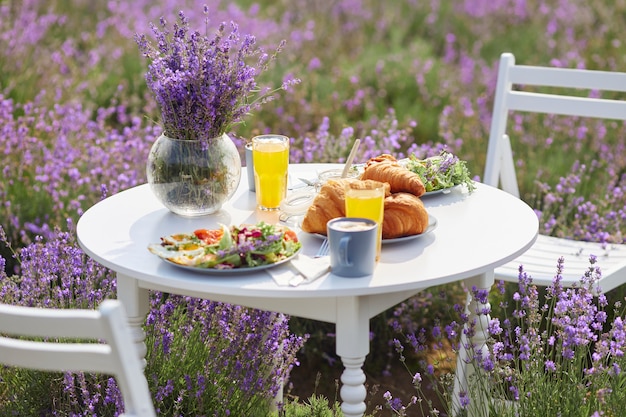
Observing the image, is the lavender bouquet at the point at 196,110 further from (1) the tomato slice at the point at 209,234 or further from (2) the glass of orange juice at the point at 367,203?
(2) the glass of orange juice at the point at 367,203

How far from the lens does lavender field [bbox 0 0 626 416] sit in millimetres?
2609

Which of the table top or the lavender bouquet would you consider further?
the lavender bouquet

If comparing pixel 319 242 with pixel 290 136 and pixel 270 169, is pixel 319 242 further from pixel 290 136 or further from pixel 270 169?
pixel 290 136

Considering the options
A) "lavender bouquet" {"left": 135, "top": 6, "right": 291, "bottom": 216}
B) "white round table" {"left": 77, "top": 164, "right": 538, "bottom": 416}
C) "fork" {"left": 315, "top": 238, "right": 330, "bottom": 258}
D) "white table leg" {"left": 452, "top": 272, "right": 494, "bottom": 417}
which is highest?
"lavender bouquet" {"left": 135, "top": 6, "right": 291, "bottom": 216}

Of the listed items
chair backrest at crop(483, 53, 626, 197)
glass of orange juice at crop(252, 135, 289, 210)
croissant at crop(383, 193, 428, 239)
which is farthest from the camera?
chair backrest at crop(483, 53, 626, 197)

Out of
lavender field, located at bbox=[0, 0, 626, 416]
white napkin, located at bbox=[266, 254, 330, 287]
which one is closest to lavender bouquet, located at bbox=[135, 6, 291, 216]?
lavender field, located at bbox=[0, 0, 626, 416]

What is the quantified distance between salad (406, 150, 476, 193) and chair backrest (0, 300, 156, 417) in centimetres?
133

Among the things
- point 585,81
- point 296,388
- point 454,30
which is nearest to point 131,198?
point 296,388

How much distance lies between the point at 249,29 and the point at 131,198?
4389 millimetres

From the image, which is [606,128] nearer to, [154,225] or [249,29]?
[249,29]

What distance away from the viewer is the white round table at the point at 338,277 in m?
1.95

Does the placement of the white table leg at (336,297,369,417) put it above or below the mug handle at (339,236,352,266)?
below

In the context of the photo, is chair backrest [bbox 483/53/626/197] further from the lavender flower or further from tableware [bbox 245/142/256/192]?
the lavender flower

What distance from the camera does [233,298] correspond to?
6.60 ft
